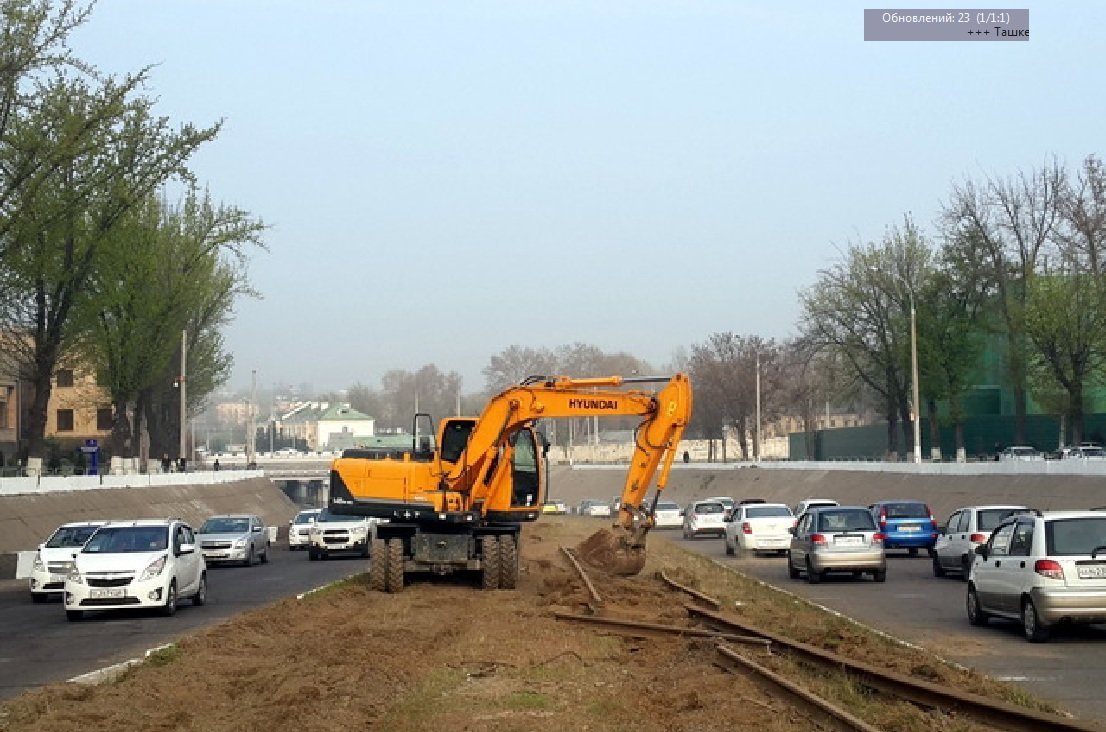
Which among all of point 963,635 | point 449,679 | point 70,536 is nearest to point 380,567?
point 70,536

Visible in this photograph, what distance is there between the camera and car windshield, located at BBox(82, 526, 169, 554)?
84.0 ft

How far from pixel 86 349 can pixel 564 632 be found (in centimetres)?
5193

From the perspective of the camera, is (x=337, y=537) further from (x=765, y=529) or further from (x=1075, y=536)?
(x=1075, y=536)

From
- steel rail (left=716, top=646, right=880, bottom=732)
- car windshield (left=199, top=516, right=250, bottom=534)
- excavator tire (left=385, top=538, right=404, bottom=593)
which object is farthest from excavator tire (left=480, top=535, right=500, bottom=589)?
car windshield (left=199, top=516, right=250, bottom=534)

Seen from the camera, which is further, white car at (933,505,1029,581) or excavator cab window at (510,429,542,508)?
white car at (933,505,1029,581)

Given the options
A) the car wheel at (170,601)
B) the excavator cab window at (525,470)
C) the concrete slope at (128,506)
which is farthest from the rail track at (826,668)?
the concrete slope at (128,506)

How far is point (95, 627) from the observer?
78.8 ft

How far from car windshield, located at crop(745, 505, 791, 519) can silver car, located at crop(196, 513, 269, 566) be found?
15449mm

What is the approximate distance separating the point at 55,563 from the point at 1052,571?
21465mm

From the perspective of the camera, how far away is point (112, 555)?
24844mm

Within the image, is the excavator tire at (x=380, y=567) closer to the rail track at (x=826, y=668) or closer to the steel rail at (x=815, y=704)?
the rail track at (x=826, y=668)

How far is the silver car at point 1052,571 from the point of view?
17.8m

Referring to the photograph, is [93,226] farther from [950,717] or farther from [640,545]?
[950,717]

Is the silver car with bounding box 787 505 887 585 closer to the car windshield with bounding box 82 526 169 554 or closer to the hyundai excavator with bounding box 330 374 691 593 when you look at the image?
the hyundai excavator with bounding box 330 374 691 593
